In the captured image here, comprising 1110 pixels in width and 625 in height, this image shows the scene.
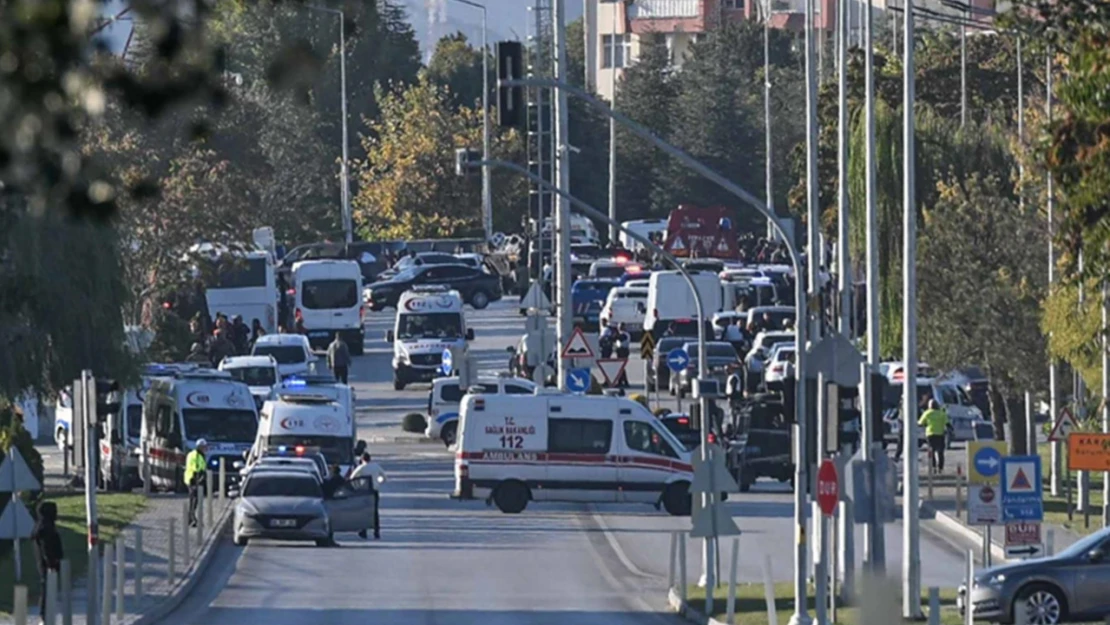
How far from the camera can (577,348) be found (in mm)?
50344

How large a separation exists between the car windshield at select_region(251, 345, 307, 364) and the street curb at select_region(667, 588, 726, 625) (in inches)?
1245

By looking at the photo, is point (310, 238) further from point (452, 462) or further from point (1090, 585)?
point (1090, 585)

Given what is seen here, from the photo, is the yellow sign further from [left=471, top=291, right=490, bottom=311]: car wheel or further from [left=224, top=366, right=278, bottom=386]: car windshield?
[left=471, top=291, right=490, bottom=311]: car wheel

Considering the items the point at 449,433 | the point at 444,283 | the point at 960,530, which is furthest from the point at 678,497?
the point at 444,283

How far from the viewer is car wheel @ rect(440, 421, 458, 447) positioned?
5450cm

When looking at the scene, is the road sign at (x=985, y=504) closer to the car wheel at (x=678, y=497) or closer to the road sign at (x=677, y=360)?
the car wheel at (x=678, y=497)

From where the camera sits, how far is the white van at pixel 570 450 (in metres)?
41.7

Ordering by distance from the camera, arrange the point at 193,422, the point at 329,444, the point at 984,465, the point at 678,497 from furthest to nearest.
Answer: the point at 193,422
the point at 329,444
the point at 678,497
the point at 984,465

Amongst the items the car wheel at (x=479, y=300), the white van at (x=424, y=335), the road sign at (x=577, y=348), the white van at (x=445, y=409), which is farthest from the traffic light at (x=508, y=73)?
the car wheel at (x=479, y=300)

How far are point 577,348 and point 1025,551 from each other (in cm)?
2263

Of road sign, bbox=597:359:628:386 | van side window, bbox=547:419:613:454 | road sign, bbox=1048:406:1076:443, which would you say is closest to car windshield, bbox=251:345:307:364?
road sign, bbox=597:359:628:386

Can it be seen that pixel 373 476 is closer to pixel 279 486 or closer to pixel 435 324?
pixel 279 486

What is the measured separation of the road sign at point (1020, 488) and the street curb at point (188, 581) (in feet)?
30.8

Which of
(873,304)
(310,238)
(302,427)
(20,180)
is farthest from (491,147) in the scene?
(20,180)
